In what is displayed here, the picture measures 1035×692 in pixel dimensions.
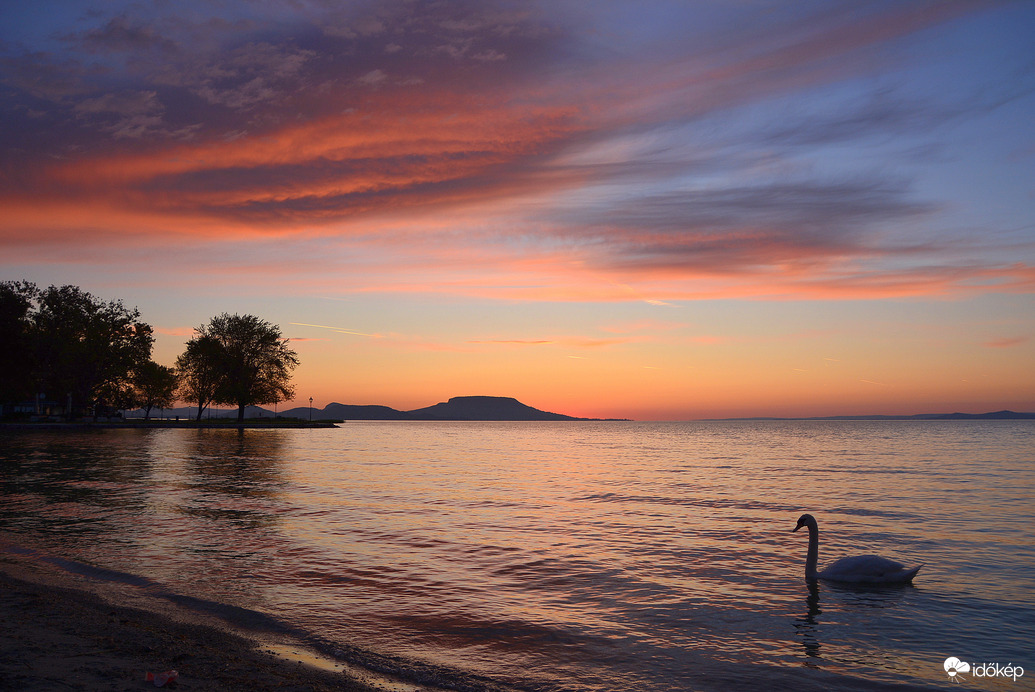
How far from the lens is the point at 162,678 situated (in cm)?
720

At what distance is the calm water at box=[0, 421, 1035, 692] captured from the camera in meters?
9.70

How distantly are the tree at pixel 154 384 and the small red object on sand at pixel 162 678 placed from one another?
11930cm

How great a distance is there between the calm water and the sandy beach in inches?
59.9

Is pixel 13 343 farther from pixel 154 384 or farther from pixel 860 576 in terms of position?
pixel 860 576

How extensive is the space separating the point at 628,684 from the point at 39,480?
33509mm

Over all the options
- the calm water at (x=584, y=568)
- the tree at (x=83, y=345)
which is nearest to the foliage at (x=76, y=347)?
the tree at (x=83, y=345)

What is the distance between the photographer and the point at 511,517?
23859 millimetres

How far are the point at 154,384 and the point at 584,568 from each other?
126428 millimetres

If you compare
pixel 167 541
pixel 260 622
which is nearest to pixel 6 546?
pixel 167 541

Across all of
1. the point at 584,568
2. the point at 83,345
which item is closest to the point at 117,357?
the point at 83,345

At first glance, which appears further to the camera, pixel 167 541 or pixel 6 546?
pixel 167 541

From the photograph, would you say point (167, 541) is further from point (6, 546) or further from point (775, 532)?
point (775, 532)

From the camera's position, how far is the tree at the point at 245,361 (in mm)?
105875

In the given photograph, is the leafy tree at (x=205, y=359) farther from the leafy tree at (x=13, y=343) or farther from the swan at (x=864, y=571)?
the swan at (x=864, y=571)
